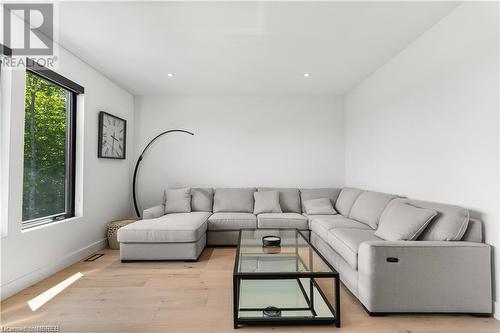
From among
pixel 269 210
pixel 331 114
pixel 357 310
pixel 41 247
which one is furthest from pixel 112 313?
pixel 331 114

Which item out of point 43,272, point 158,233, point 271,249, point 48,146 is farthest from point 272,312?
point 48,146

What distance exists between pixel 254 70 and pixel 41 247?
3237 millimetres

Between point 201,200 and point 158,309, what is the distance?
7.58ft

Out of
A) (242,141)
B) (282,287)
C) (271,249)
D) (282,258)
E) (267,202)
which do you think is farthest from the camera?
(242,141)

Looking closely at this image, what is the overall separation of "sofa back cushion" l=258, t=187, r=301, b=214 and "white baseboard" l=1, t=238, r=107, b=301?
267 cm

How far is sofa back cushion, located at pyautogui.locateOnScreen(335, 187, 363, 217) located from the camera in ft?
12.1

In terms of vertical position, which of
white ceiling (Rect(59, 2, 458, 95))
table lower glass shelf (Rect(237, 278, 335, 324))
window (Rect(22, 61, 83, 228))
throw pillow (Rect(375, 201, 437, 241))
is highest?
white ceiling (Rect(59, 2, 458, 95))

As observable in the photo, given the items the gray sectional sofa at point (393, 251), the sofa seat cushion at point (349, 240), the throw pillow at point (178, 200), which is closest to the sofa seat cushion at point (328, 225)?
the gray sectional sofa at point (393, 251)

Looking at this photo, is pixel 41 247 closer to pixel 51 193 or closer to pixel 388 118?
pixel 51 193

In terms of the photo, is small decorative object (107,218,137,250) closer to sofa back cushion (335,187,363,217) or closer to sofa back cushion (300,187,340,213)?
sofa back cushion (300,187,340,213)

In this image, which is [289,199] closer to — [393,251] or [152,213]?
[152,213]

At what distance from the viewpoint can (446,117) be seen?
7.79ft

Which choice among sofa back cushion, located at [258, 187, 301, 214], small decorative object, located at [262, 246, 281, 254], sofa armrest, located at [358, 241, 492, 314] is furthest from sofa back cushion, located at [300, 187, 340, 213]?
sofa armrest, located at [358, 241, 492, 314]

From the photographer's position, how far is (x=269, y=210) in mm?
4070
